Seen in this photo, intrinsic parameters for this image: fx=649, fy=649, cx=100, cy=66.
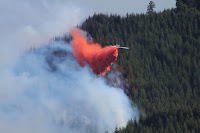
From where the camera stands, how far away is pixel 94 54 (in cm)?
15312

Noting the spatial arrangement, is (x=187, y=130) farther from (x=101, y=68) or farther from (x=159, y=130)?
(x=101, y=68)

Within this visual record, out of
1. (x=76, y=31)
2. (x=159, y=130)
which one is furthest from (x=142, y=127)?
(x=76, y=31)

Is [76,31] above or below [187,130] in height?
above

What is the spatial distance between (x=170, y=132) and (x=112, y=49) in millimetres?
49069

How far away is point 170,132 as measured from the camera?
614 ft

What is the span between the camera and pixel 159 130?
19012 cm

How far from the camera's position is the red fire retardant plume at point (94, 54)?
148 metres

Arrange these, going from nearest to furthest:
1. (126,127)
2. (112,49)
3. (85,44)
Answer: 1. (112,49)
2. (85,44)
3. (126,127)

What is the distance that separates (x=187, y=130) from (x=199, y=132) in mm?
3487

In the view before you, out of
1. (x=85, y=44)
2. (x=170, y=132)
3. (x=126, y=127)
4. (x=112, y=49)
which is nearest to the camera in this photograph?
(x=112, y=49)

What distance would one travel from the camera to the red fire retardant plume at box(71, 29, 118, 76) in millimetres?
148375

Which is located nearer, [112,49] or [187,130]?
[112,49]

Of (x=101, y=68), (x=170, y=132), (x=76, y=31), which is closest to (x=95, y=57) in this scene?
(x=101, y=68)

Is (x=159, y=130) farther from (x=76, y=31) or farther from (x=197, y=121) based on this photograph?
(x=76, y=31)
